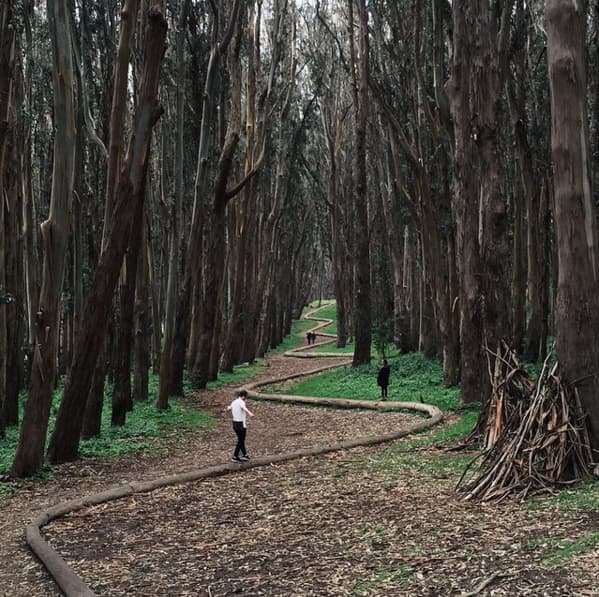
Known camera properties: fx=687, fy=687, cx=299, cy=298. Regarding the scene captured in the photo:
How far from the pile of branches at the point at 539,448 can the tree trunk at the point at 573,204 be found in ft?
1.08

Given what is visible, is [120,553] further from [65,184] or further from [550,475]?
[65,184]

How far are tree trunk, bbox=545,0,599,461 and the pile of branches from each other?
0.33 m

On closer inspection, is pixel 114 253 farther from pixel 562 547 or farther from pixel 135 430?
pixel 562 547

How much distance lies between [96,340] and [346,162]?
79.7 ft

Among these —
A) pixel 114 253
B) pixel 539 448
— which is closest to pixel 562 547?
pixel 539 448

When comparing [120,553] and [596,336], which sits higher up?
[596,336]

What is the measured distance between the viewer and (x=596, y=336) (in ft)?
23.2

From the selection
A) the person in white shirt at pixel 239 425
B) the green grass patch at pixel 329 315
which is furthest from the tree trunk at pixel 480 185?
the green grass patch at pixel 329 315

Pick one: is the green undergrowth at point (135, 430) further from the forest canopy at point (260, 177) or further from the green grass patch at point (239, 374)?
the green grass patch at point (239, 374)

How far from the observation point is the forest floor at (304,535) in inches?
186

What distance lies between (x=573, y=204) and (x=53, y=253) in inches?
252

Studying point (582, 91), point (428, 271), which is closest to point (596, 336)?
point (582, 91)

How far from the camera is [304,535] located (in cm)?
610

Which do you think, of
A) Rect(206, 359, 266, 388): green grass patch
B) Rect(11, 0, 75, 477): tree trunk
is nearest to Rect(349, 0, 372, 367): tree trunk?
Rect(206, 359, 266, 388): green grass patch
